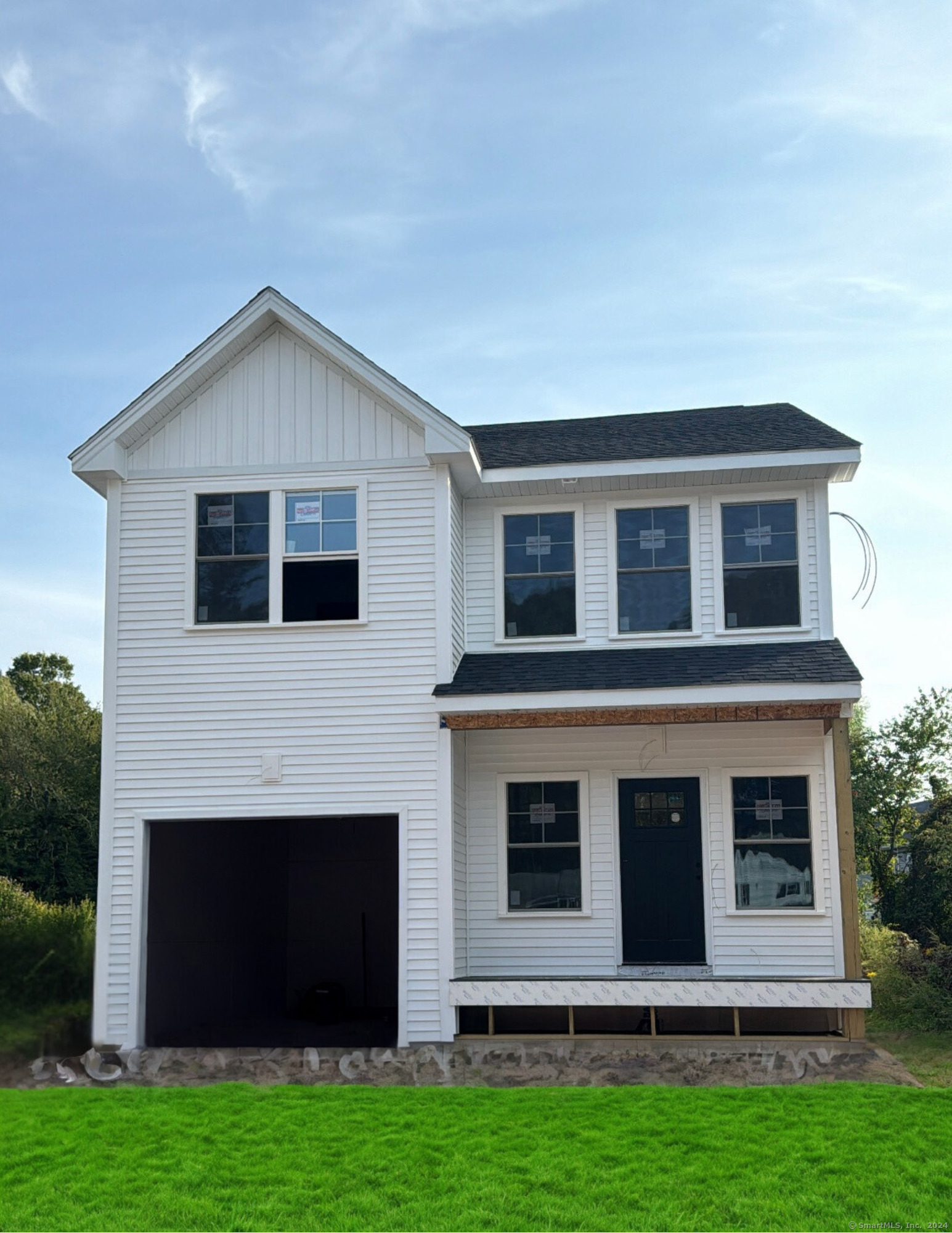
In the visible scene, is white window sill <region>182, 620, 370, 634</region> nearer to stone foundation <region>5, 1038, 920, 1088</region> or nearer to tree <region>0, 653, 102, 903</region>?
stone foundation <region>5, 1038, 920, 1088</region>

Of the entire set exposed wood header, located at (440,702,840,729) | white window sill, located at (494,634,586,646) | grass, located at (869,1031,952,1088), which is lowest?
grass, located at (869,1031,952,1088)

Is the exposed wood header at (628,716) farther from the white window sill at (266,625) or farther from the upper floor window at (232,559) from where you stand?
the upper floor window at (232,559)

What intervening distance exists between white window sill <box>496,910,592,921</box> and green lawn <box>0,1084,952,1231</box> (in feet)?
10.6

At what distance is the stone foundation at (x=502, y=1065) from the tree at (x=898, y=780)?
26.2 ft

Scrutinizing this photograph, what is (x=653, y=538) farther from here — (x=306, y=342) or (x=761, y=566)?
(x=306, y=342)

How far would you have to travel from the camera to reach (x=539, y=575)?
14852 millimetres

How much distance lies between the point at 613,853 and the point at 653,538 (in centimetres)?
359

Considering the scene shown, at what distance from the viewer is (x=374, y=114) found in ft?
49.2

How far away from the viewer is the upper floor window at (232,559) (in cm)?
1401

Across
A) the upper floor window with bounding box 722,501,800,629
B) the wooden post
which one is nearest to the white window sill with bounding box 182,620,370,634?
the upper floor window with bounding box 722,501,800,629

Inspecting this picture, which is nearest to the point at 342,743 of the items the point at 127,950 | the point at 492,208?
the point at 127,950

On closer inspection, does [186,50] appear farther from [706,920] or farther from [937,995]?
[937,995]

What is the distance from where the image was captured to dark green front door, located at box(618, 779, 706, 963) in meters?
14.0

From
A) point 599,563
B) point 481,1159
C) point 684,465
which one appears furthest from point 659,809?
point 481,1159
